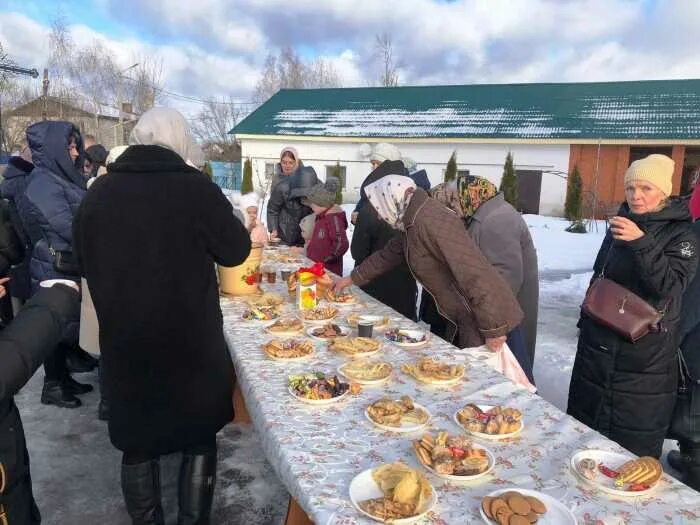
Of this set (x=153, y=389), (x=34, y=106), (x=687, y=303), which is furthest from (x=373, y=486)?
(x=34, y=106)

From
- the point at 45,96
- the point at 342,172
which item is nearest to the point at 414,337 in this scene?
the point at 342,172

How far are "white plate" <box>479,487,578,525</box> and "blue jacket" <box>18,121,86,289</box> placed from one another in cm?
300

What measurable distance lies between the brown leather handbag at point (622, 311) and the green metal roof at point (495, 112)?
1542 centimetres

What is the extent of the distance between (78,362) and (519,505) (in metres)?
3.98

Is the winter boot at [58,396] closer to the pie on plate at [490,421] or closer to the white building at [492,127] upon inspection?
the pie on plate at [490,421]

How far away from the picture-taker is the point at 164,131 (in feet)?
6.25

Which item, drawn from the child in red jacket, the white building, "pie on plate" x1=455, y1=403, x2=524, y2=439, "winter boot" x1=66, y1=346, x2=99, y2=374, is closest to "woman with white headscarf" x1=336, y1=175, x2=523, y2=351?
"pie on plate" x1=455, y1=403, x2=524, y2=439

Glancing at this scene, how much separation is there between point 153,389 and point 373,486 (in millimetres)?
974

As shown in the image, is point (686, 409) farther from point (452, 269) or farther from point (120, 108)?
point (120, 108)

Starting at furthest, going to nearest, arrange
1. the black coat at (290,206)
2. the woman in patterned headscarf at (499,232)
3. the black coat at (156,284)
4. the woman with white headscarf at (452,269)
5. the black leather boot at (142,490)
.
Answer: the black coat at (290,206), the woman in patterned headscarf at (499,232), the woman with white headscarf at (452,269), the black leather boot at (142,490), the black coat at (156,284)

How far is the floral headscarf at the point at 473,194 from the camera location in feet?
9.62

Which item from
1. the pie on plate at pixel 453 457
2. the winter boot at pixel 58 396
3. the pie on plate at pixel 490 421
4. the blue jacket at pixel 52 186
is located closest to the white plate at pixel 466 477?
the pie on plate at pixel 453 457

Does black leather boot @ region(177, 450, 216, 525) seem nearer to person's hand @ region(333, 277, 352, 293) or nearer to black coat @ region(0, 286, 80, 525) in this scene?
black coat @ region(0, 286, 80, 525)

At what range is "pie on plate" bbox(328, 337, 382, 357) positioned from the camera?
2.15 m
